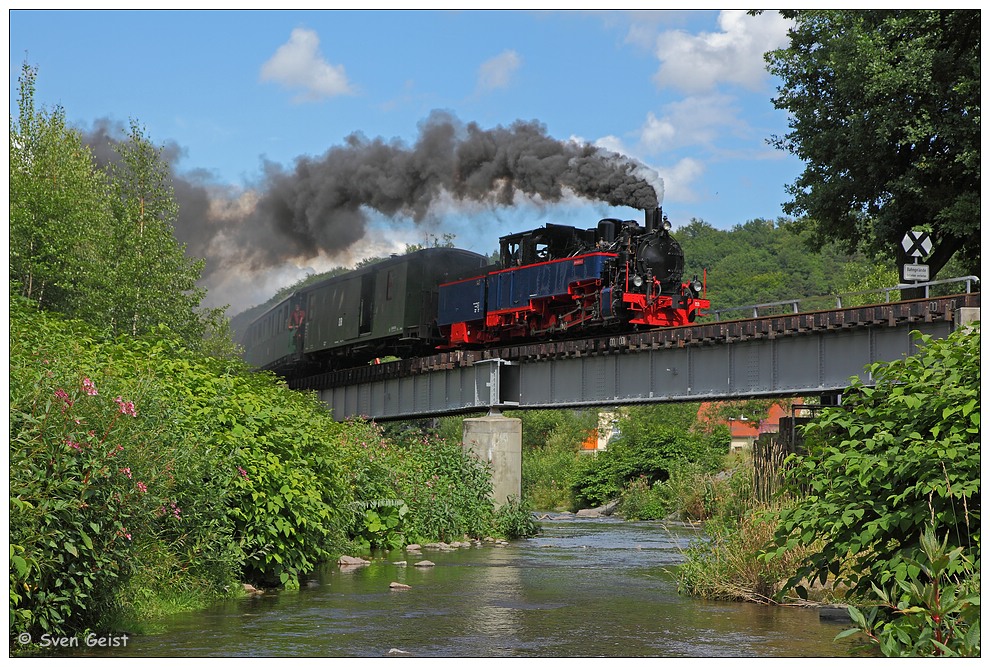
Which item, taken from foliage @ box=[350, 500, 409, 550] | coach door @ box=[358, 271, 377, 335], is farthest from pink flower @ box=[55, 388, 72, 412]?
coach door @ box=[358, 271, 377, 335]

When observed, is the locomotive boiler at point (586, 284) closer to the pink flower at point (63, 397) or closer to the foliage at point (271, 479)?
the foliage at point (271, 479)

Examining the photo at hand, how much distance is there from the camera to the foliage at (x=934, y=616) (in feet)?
26.3

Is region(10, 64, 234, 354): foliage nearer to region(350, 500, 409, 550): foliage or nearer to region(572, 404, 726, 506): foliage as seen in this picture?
region(350, 500, 409, 550): foliage

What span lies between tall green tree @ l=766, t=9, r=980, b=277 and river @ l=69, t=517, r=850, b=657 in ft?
51.6

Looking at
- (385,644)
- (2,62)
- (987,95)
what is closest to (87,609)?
(385,644)

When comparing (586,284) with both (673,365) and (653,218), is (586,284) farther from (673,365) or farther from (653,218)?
(673,365)

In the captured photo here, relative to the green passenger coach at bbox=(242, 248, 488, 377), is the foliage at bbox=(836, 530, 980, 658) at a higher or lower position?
lower

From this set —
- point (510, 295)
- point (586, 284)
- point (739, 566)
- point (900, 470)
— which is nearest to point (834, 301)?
point (510, 295)

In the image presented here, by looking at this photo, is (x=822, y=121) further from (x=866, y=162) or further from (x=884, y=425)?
(x=884, y=425)

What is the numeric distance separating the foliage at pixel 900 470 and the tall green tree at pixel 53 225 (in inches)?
912

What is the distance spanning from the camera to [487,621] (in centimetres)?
1358

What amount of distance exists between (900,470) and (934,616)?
1613mm

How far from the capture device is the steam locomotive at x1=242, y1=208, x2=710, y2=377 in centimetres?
3178

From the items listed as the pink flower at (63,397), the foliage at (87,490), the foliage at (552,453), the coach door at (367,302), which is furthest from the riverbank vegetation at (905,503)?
the foliage at (552,453)
